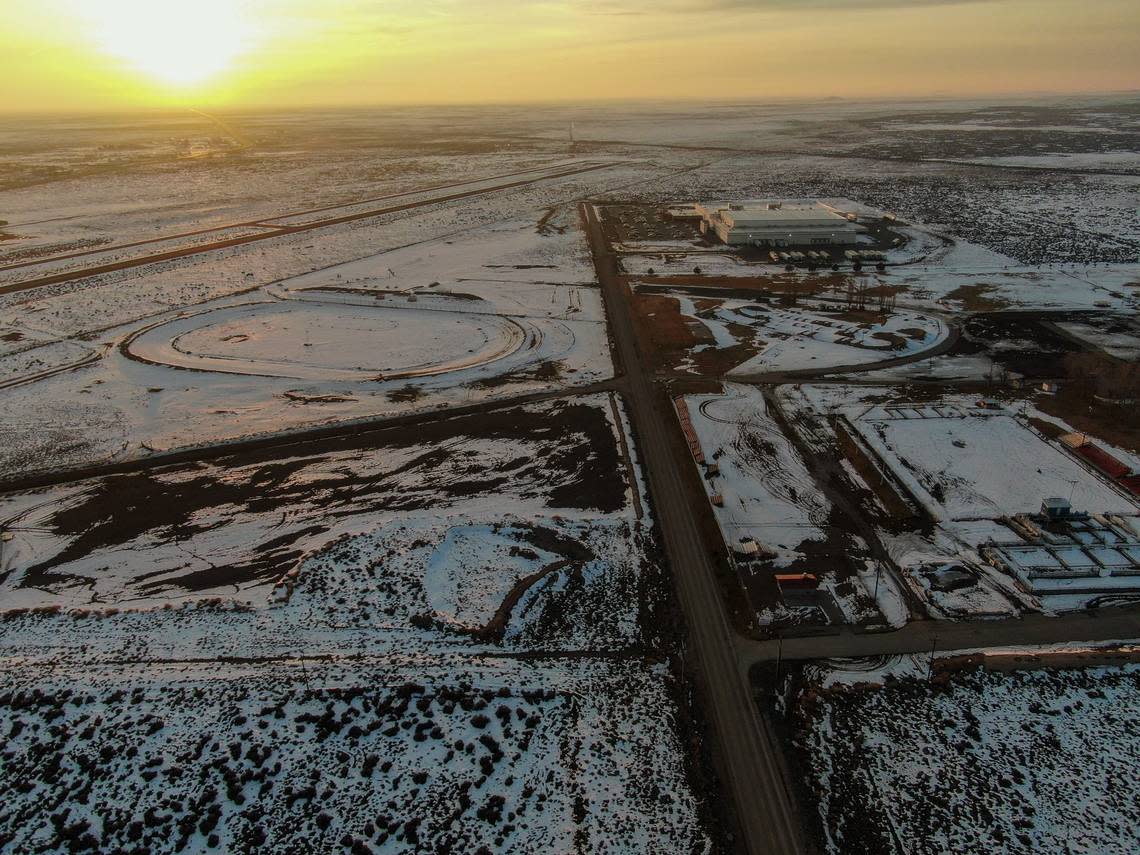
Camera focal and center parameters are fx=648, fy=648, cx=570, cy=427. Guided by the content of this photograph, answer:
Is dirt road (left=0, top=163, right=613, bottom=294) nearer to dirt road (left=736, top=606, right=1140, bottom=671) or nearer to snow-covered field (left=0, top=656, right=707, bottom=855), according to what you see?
snow-covered field (left=0, top=656, right=707, bottom=855)

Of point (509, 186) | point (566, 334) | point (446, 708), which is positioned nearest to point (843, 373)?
point (566, 334)

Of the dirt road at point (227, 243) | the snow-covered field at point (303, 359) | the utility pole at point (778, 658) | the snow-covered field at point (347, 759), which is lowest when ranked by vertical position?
the snow-covered field at point (347, 759)

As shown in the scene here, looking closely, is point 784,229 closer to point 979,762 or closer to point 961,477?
point 961,477

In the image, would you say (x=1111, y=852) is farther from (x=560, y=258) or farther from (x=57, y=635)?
(x=560, y=258)

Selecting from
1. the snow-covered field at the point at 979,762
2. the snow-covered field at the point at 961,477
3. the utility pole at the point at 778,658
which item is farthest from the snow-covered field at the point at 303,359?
the snow-covered field at the point at 979,762

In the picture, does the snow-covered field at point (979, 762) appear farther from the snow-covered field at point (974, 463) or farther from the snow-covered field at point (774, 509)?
the snow-covered field at point (974, 463)

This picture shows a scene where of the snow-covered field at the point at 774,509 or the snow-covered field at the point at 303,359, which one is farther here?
the snow-covered field at the point at 303,359
